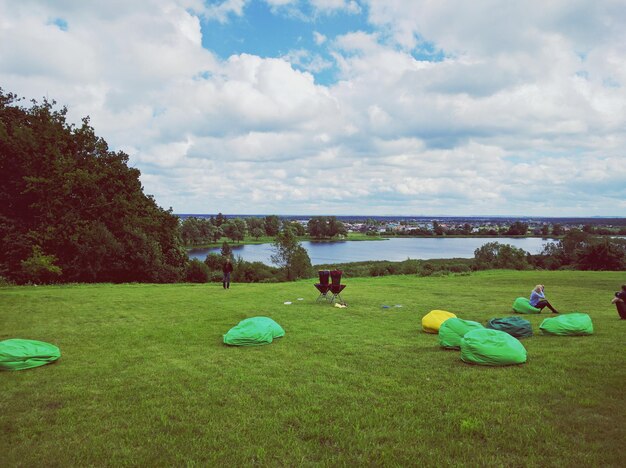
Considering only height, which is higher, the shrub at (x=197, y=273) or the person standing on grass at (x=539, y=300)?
the person standing on grass at (x=539, y=300)

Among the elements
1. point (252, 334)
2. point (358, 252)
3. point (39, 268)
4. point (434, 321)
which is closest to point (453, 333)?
point (434, 321)

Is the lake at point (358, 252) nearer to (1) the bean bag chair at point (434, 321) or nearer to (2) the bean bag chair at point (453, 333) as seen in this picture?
(1) the bean bag chair at point (434, 321)

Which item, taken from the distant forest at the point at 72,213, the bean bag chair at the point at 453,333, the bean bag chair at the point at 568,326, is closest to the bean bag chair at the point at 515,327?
the bean bag chair at the point at 568,326

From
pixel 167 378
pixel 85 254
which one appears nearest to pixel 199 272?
pixel 85 254

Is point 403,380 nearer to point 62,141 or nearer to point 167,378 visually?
point 167,378

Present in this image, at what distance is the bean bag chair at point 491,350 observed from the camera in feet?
27.4

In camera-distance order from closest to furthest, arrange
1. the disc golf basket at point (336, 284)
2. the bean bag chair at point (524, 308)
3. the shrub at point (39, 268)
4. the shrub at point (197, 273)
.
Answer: the bean bag chair at point (524, 308) → the disc golf basket at point (336, 284) → the shrub at point (39, 268) → the shrub at point (197, 273)

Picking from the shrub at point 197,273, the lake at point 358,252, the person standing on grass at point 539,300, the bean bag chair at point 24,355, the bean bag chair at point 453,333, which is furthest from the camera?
the lake at point 358,252

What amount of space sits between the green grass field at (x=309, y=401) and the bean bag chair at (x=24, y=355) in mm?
240

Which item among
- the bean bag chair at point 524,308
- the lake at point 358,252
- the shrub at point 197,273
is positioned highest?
the bean bag chair at point 524,308

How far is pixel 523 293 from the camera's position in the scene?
75.0 ft

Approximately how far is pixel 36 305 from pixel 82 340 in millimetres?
8004

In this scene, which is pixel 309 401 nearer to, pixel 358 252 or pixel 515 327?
pixel 515 327

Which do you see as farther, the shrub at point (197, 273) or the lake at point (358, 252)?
the lake at point (358, 252)
